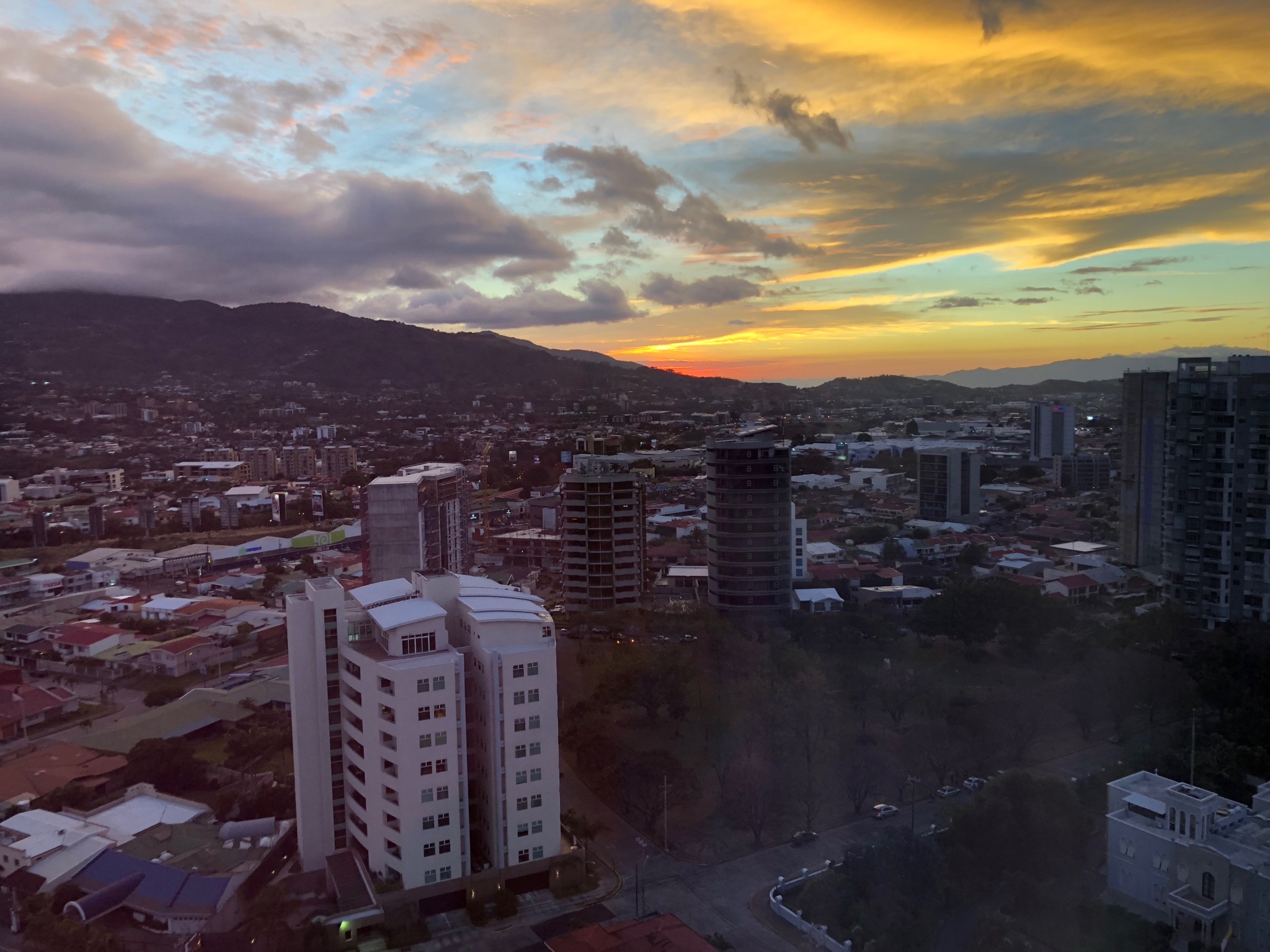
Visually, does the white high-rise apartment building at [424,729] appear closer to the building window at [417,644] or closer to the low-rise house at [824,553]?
the building window at [417,644]

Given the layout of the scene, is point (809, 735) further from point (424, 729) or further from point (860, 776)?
point (424, 729)

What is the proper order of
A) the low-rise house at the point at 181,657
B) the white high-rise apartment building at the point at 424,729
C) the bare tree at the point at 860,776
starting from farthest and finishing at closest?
1. the low-rise house at the point at 181,657
2. the bare tree at the point at 860,776
3. the white high-rise apartment building at the point at 424,729

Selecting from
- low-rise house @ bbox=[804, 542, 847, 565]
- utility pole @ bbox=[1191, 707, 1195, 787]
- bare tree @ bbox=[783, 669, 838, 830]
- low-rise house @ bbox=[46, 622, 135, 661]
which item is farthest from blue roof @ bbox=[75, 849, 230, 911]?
low-rise house @ bbox=[804, 542, 847, 565]

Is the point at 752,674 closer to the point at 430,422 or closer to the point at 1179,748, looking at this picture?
the point at 1179,748

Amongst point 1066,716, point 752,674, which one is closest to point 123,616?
point 752,674

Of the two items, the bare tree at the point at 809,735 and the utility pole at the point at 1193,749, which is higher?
the utility pole at the point at 1193,749

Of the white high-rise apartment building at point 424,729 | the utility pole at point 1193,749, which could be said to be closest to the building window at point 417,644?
the white high-rise apartment building at point 424,729
